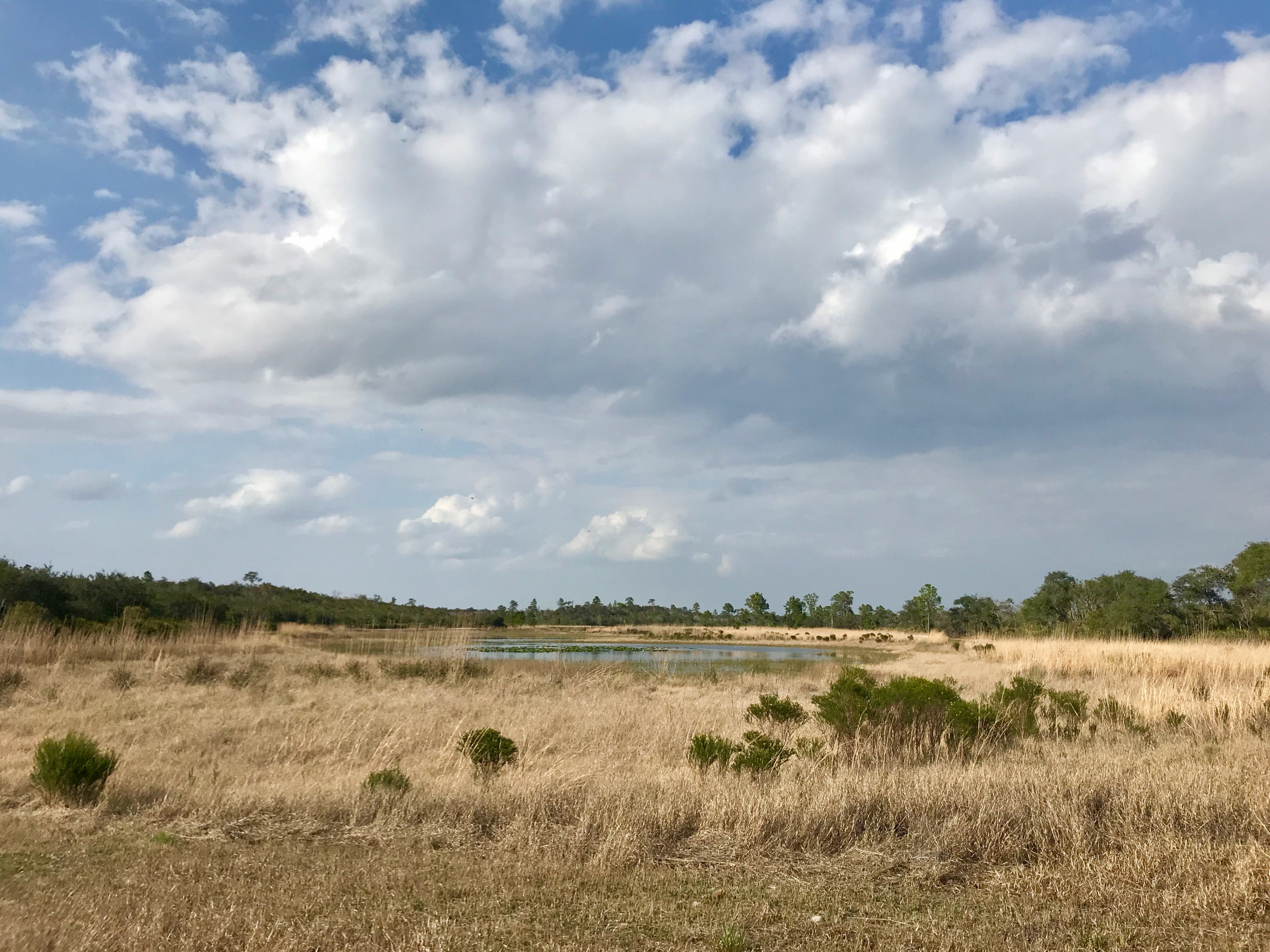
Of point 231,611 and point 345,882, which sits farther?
point 231,611

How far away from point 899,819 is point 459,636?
20343 millimetres

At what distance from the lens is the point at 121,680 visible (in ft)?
59.9

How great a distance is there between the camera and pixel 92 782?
810 centimetres

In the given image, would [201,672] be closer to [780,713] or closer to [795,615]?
[780,713]

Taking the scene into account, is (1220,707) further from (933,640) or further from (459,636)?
(933,640)

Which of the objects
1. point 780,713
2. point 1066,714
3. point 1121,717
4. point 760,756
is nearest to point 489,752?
point 760,756

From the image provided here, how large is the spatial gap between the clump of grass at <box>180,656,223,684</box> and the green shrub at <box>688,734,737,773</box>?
47.7ft

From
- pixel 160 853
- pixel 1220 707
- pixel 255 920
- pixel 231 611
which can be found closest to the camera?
pixel 255 920

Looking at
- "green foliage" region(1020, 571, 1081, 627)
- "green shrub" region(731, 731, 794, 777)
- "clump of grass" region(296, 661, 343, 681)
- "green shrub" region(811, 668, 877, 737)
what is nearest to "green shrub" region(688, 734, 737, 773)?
"green shrub" region(731, 731, 794, 777)

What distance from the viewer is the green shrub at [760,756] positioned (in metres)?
9.23

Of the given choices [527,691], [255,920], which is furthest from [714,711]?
[255,920]

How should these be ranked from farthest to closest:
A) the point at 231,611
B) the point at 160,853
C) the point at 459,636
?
the point at 231,611 → the point at 459,636 → the point at 160,853

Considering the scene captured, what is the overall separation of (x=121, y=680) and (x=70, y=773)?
12043 mm

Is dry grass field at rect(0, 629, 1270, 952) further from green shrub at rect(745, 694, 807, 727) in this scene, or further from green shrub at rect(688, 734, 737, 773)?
green shrub at rect(745, 694, 807, 727)
